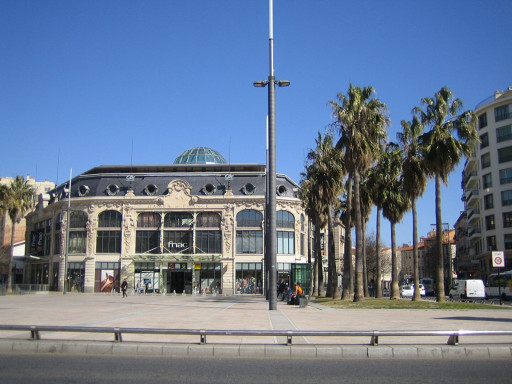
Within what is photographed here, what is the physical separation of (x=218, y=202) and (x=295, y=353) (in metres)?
50.0

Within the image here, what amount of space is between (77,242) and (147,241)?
9.10 meters

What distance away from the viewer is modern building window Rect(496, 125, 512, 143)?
61.4 m

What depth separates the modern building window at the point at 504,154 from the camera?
61469 millimetres

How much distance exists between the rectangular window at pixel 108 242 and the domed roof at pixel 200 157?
1692 centimetres

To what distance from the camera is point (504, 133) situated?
62000 mm

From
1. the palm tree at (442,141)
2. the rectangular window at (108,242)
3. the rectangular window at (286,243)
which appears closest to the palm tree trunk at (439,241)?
the palm tree at (442,141)

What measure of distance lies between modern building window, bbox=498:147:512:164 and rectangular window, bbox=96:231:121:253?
4772 centimetres

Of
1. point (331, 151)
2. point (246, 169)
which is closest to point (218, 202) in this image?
point (246, 169)

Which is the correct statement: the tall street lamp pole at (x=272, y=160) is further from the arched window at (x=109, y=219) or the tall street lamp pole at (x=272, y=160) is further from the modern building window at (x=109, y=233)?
the arched window at (x=109, y=219)

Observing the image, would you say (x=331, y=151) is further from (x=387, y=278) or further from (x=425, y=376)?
(x=387, y=278)

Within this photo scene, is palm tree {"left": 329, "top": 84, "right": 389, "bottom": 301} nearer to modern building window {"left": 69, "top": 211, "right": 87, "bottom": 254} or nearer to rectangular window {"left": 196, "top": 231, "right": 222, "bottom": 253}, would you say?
rectangular window {"left": 196, "top": 231, "right": 222, "bottom": 253}

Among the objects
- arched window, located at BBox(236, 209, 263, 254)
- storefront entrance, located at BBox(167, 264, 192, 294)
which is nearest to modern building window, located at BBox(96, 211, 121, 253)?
storefront entrance, located at BBox(167, 264, 192, 294)

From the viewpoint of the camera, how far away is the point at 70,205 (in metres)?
63.5

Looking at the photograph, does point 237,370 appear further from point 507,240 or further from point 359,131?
point 507,240
